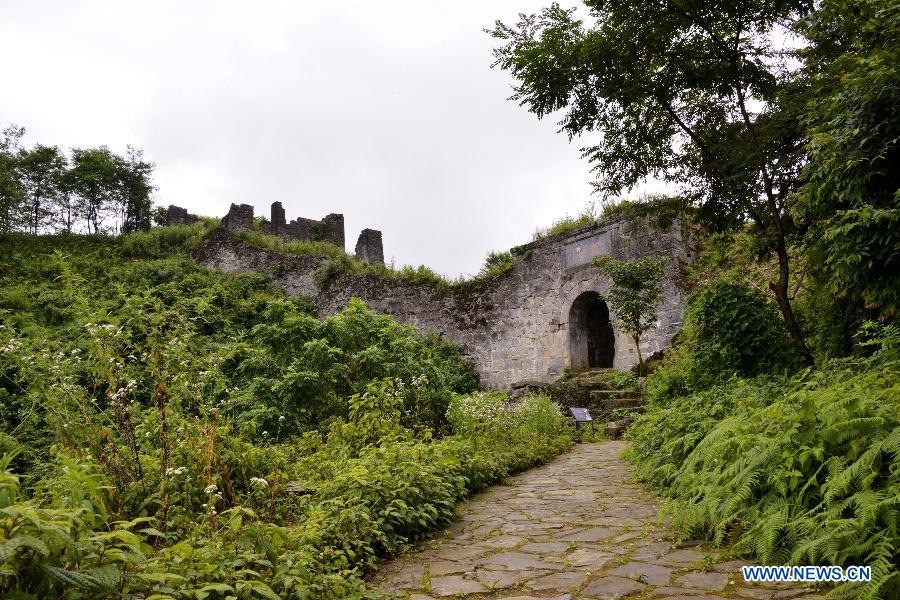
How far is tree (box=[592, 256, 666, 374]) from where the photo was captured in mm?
12391

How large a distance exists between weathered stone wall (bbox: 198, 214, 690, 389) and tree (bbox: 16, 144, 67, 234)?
16347 millimetres

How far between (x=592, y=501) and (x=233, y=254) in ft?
59.1

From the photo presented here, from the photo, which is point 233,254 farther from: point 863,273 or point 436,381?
point 863,273

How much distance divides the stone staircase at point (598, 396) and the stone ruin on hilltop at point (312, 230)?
13.5m

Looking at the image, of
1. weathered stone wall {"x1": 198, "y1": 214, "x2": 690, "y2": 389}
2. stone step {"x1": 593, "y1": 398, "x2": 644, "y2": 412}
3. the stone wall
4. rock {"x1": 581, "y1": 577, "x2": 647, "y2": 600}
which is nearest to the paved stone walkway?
rock {"x1": 581, "y1": 577, "x2": 647, "y2": 600}

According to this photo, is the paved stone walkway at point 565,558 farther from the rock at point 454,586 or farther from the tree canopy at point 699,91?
the tree canopy at point 699,91

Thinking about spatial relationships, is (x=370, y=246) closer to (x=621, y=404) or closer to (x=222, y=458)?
(x=621, y=404)

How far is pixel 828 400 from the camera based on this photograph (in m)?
3.52

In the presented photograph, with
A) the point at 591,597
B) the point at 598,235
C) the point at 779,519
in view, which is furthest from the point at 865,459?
the point at 598,235

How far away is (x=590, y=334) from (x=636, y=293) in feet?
12.8

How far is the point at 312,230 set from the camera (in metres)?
28.0

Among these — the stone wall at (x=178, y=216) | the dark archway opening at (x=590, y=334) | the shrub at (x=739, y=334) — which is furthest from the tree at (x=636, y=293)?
the stone wall at (x=178, y=216)

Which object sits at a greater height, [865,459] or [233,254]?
[233,254]

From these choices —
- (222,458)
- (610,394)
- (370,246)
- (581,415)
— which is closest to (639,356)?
(610,394)
